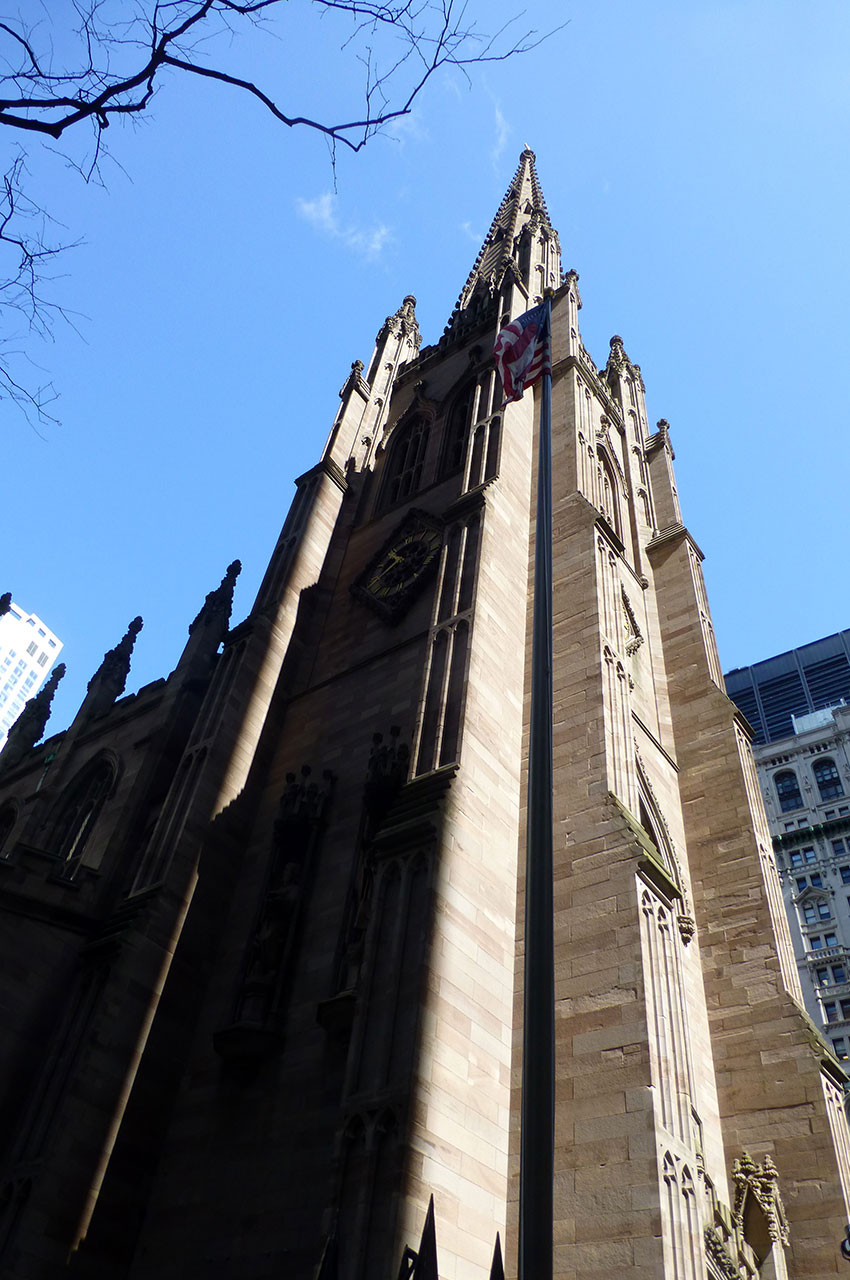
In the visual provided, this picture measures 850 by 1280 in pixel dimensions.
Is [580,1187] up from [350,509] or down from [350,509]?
down

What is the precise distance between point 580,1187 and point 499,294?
26064 mm

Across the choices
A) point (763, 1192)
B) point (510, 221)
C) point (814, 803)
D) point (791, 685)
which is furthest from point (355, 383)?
point (791, 685)

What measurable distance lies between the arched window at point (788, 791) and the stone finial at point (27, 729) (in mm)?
41237

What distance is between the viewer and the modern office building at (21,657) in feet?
342

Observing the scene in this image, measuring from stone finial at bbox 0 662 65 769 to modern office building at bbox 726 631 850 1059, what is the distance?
3288 centimetres

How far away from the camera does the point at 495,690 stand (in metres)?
14.7

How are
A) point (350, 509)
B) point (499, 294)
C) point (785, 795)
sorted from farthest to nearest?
1. point (785, 795)
2. point (499, 294)
3. point (350, 509)

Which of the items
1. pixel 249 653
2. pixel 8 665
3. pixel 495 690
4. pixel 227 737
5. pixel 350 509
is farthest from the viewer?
pixel 8 665

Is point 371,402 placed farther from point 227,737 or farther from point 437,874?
point 437,874

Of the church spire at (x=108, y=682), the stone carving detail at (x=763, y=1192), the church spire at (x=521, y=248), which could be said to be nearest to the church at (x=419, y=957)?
the stone carving detail at (x=763, y=1192)

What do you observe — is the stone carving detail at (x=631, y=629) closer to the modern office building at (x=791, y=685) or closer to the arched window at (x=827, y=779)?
the arched window at (x=827, y=779)

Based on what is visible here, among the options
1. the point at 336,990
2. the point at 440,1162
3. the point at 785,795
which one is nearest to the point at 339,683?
the point at 336,990

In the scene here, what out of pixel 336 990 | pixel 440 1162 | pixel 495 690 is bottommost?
pixel 440 1162

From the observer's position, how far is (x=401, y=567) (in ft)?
67.3
